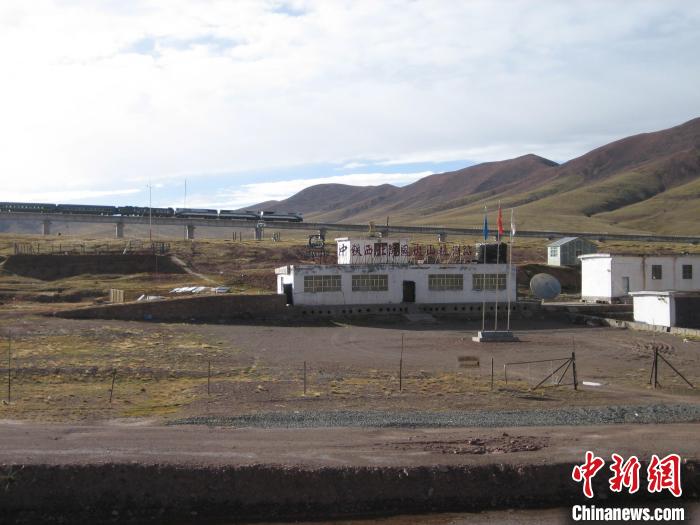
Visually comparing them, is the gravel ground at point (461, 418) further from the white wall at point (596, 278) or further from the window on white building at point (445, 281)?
the white wall at point (596, 278)

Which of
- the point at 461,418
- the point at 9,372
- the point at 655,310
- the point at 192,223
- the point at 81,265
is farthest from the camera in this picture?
the point at 192,223

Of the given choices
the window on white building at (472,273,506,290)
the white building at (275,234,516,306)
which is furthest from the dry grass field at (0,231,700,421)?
the window on white building at (472,273,506,290)

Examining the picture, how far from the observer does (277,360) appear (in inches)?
1320

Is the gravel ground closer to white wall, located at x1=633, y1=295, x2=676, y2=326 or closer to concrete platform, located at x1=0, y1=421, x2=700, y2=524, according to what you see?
concrete platform, located at x1=0, y1=421, x2=700, y2=524

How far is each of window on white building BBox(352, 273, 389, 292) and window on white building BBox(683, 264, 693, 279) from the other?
2225 cm

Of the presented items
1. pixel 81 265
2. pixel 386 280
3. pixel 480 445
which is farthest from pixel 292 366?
pixel 81 265

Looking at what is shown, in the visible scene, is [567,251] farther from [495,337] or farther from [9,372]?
[9,372]

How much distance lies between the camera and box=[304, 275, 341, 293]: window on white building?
50.4 metres

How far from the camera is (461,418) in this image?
22656mm

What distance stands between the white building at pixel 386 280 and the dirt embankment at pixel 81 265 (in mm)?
21324

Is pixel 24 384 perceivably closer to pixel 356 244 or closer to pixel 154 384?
pixel 154 384

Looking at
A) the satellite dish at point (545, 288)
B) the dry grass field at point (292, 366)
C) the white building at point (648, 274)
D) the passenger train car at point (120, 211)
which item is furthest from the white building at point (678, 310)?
the passenger train car at point (120, 211)

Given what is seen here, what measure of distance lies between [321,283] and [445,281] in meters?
8.73

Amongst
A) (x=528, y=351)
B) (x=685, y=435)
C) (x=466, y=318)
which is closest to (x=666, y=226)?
(x=466, y=318)
